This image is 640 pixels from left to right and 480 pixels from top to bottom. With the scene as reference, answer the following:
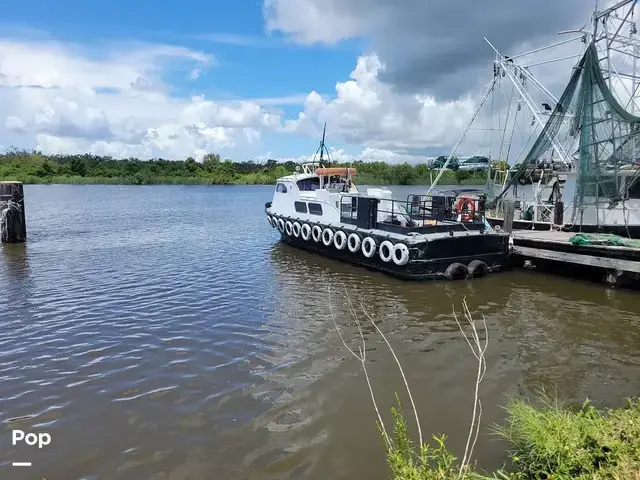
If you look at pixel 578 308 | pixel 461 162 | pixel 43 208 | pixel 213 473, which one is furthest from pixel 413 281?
pixel 43 208

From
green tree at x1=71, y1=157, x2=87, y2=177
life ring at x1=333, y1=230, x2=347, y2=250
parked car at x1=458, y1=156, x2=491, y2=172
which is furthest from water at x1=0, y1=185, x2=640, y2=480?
green tree at x1=71, y1=157, x2=87, y2=177

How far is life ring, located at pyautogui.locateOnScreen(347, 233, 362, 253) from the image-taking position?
52.7 feet

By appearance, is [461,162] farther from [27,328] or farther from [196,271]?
[27,328]

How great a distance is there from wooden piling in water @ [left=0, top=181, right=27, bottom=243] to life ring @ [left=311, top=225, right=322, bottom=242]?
1232cm

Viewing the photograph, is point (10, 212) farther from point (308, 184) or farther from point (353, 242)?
point (353, 242)

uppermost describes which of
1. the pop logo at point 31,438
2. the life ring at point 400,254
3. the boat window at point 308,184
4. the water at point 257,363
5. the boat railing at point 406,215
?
the boat window at point 308,184

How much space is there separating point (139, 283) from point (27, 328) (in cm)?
408

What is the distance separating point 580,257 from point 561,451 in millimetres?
11495

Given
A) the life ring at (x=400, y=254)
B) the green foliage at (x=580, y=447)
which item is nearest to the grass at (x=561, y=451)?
the green foliage at (x=580, y=447)

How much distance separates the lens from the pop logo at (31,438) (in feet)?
18.6

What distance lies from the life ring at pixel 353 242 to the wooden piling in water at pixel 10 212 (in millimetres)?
14040

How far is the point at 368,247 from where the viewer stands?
15531 millimetres

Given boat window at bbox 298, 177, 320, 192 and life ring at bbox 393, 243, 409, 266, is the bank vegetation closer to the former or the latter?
life ring at bbox 393, 243, 409, 266

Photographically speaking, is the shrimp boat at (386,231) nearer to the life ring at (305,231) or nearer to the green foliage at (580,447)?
the life ring at (305,231)
